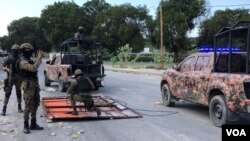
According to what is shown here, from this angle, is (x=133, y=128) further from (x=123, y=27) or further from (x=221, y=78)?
(x=123, y=27)

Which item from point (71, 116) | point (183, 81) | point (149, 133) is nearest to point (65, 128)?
point (71, 116)

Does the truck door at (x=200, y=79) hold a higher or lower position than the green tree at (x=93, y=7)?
lower

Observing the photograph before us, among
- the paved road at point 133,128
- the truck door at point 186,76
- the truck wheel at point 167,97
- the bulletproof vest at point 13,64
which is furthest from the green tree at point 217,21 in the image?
the bulletproof vest at point 13,64

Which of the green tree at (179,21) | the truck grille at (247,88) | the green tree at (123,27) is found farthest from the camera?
the green tree at (123,27)

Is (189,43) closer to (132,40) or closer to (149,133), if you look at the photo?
(132,40)

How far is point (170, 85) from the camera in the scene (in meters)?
12.8

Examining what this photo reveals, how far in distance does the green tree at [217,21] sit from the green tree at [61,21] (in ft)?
73.3

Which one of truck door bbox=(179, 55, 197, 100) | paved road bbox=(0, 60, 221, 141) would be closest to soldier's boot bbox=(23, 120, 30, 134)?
paved road bbox=(0, 60, 221, 141)

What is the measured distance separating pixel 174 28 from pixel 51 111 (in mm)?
49823

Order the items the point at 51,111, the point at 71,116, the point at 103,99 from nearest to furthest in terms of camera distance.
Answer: the point at 71,116 → the point at 51,111 → the point at 103,99

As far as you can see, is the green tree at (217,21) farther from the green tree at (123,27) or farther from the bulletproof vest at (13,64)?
the bulletproof vest at (13,64)

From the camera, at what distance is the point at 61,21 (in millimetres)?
79625

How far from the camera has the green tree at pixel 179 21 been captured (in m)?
59.8

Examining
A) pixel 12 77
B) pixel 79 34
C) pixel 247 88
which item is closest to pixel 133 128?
pixel 247 88
